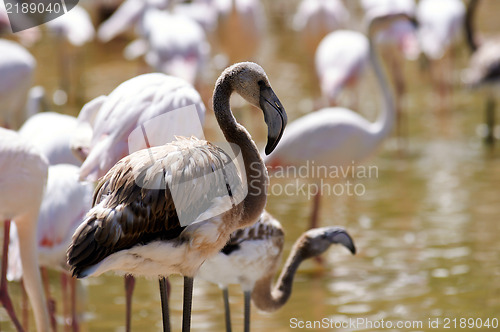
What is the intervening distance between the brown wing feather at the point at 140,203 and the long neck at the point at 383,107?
3119 millimetres

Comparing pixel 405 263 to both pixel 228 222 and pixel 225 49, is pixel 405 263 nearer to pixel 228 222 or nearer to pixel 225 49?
pixel 228 222

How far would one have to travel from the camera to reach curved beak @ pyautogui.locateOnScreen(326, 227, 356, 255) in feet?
14.8

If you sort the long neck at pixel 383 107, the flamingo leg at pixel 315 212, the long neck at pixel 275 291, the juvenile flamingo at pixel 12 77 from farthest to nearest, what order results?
the juvenile flamingo at pixel 12 77
the long neck at pixel 383 107
the flamingo leg at pixel 315 212
the long neck at pixel 275 291

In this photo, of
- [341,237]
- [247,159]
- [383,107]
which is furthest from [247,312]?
[383,107]

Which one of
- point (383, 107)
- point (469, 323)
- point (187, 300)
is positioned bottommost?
point (469, 323)

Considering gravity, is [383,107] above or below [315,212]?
above

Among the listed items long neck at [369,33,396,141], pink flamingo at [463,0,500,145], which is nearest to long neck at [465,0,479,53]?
pink flamingo at [463,0,500,145]

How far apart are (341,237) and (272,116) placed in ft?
4.71

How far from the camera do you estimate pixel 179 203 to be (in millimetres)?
3141

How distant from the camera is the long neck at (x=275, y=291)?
14.6ft

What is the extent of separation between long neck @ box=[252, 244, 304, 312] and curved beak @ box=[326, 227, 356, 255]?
0.66 ft

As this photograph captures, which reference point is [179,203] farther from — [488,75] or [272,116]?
[488,75]

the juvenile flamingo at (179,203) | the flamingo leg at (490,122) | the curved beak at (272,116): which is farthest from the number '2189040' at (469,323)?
the flamingo leg at (490,122)

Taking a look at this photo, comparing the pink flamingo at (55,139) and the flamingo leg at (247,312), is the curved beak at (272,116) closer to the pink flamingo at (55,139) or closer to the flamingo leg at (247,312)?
the flamingo leg at (247,312)
